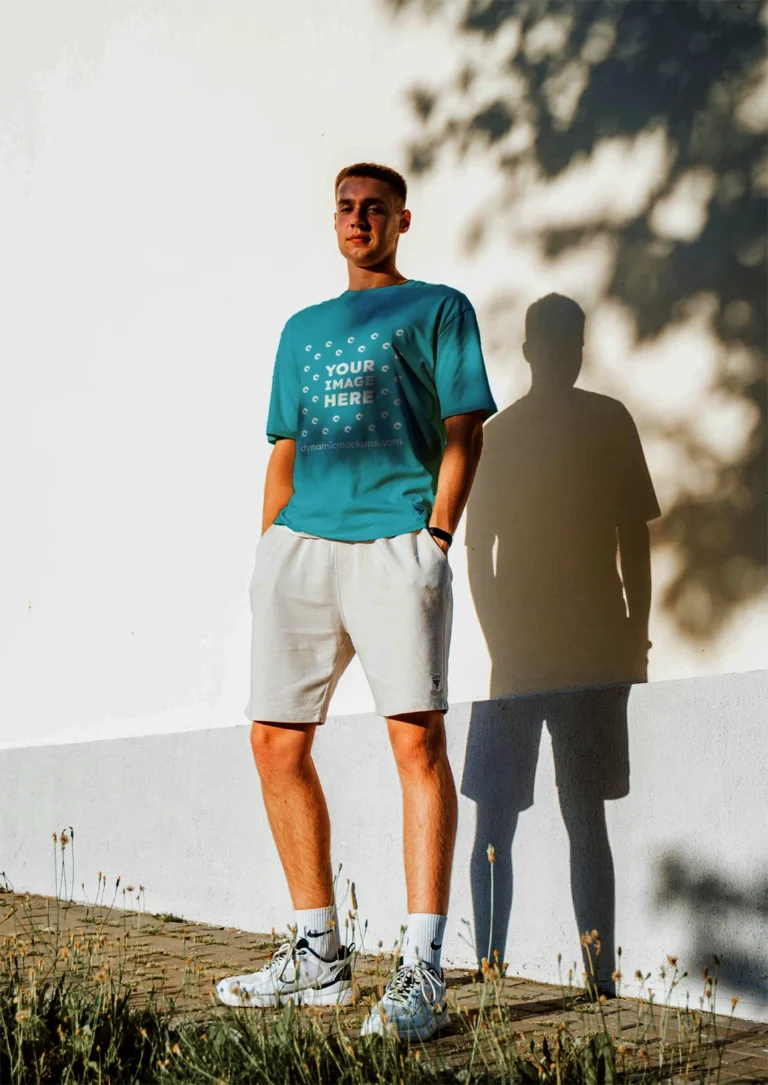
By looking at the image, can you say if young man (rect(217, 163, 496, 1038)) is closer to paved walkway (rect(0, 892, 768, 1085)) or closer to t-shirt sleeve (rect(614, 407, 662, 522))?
paved walkway (rect(0, 892, 768, 1085))

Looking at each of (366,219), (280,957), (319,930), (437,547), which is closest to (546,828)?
(319,930)

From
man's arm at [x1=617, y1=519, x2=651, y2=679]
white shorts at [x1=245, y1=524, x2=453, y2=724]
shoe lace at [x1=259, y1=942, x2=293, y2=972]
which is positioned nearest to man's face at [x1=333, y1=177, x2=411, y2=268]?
white shorts at [x1=245, y1=524, x2=453, y2=724]

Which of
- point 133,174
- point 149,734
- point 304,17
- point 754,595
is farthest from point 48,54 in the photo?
point 754,595

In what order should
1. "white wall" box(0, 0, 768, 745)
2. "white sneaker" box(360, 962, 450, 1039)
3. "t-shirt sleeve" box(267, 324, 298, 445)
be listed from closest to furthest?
"white sneaker" box(360, 962, 450, 1039) → "t-shirt sleeve" box(267, 324, 298, 445) → "white wall" box(0, 0, 768, 745)

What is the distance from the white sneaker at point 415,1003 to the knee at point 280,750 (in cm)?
72

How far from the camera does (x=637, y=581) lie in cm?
415

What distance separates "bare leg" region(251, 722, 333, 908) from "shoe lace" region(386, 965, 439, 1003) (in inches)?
19.4

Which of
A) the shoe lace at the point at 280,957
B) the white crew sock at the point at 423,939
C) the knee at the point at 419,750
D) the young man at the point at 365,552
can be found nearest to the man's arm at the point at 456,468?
the young man at the point at 365,552

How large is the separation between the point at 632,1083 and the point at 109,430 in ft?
14.7

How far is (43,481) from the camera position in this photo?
22.2 ft

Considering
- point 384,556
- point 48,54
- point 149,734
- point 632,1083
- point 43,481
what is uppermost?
point 48,54

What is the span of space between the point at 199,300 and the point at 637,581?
2.77 m

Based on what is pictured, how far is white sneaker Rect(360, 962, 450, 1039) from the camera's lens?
3.14m

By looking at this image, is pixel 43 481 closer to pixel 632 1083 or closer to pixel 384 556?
pixel 384 556
